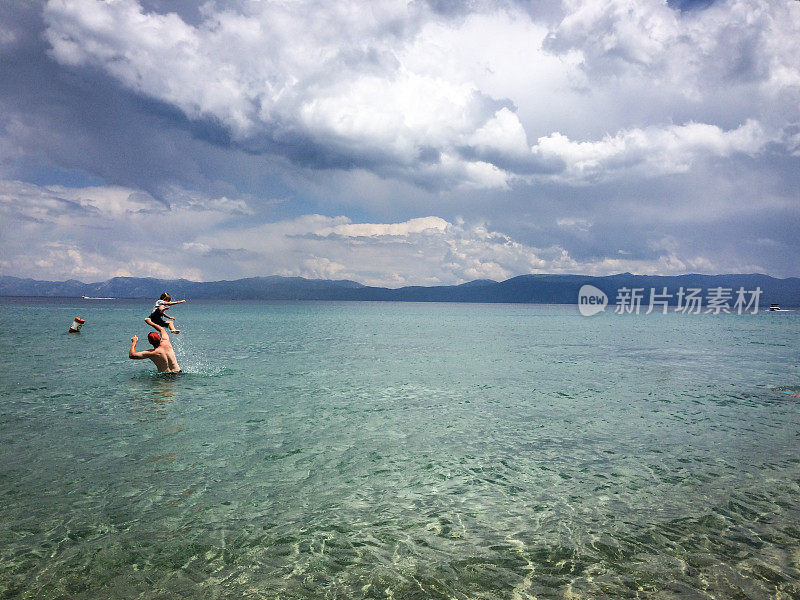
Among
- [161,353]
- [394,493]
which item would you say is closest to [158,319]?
[161,353]

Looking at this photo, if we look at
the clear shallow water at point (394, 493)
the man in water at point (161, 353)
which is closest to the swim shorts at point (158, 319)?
the man in water at point (161, 353)

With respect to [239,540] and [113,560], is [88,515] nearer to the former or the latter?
[113,560]

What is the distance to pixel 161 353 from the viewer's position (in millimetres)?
27078

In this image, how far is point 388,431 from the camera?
16859mm

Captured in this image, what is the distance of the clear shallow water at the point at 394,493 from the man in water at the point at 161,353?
219 centimetres

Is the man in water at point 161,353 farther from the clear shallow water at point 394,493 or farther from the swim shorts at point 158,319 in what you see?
the clear shallow water at point 394,493

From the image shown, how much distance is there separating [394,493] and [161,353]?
21.1 meters

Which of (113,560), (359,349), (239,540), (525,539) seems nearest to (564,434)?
(525,539)

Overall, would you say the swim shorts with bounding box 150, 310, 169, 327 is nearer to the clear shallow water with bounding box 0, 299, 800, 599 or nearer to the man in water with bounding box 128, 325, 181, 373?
the man in water with bounding box 128, 325, 181, 373

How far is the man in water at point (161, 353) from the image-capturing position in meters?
25.4

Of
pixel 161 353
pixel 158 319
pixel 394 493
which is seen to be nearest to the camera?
pixel 394 493

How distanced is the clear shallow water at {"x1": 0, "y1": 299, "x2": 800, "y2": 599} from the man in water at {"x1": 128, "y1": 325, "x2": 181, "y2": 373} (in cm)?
219

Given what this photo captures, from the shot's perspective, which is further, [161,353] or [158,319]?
[161,353]

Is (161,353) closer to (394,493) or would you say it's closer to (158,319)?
(158,319)
